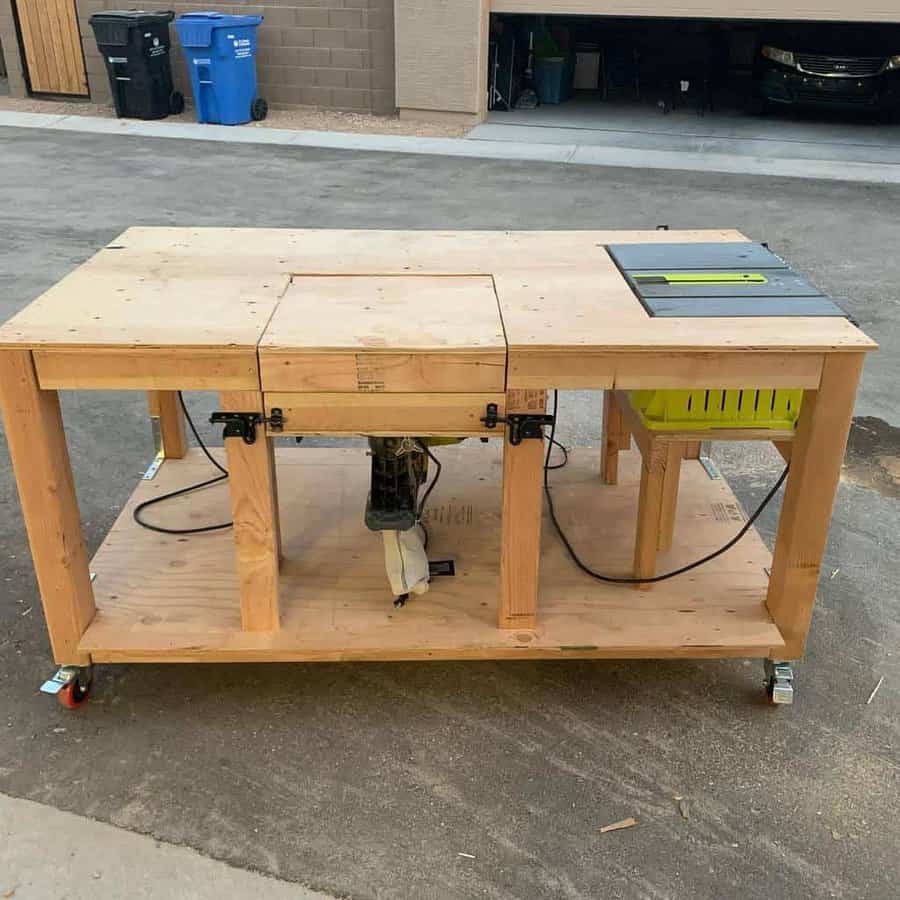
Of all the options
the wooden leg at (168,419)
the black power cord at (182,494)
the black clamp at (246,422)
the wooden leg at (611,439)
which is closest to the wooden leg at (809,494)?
the wooden leg at (611,439)

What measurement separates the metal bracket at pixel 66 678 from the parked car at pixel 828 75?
33.9 feet

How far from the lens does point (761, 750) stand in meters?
2.09

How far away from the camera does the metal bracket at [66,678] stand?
213 centimetres

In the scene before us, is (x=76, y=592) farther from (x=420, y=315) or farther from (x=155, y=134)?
(x=155, y=134)

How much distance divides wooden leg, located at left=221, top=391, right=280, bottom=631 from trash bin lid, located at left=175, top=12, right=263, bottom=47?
28.5 feet

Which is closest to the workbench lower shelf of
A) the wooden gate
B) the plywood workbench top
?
the plywood workbench top

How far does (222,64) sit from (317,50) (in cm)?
122

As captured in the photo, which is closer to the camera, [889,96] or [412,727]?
[412,727]

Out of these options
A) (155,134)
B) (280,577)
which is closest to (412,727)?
(280,577)

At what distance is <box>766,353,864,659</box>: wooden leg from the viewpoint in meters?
1.92

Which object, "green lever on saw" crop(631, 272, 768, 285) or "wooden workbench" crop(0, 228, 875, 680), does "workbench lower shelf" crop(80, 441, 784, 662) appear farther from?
"green lever on saw" crop(631, 272, 768, 285)

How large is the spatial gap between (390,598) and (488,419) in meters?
0.63

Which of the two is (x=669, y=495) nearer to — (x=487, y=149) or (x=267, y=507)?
(x=267, y=507)

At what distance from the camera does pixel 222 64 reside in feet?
32.2
